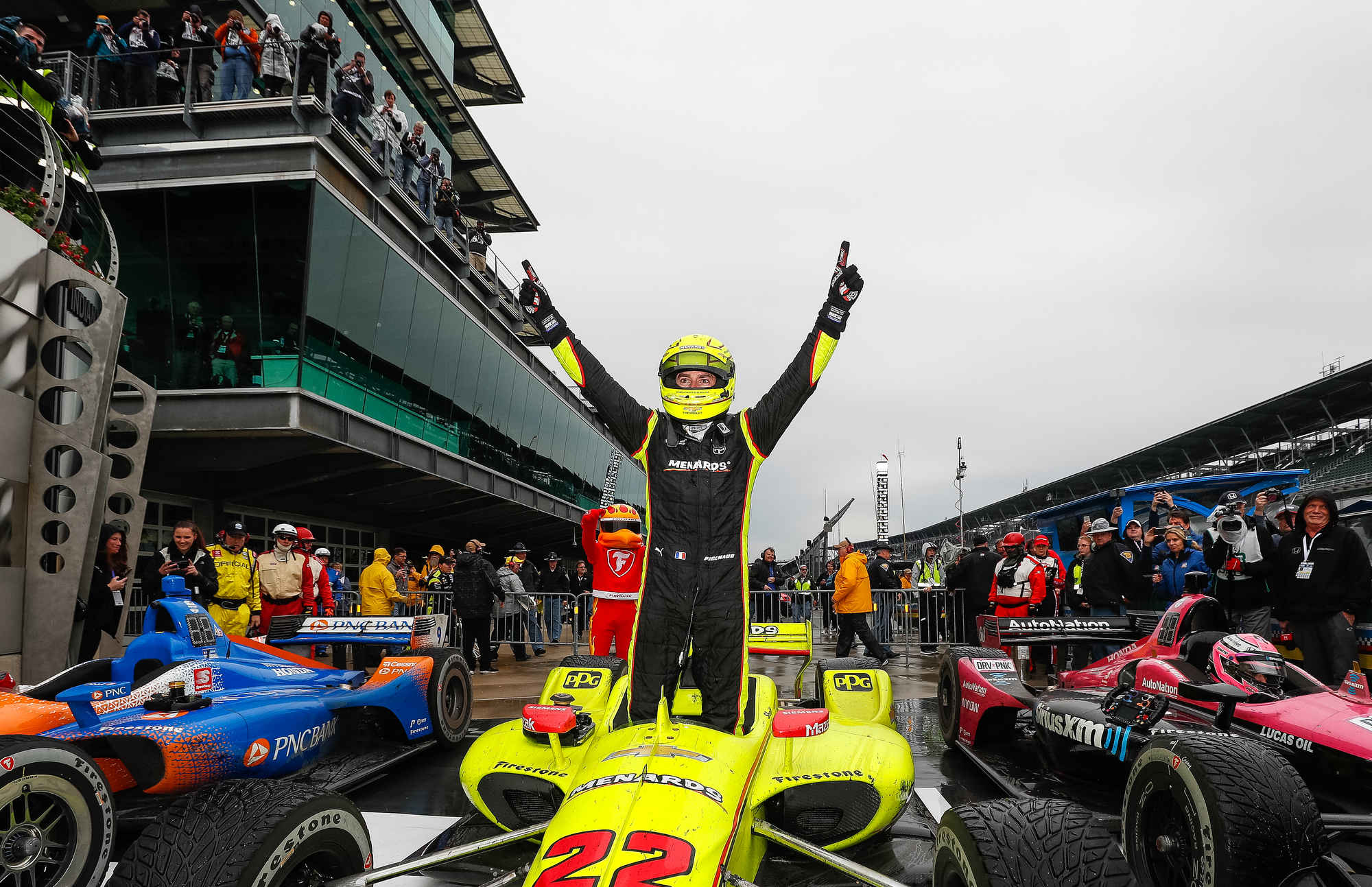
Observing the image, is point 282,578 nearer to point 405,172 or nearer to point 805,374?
point 805,374

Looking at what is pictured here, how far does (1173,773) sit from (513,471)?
75.3 feet

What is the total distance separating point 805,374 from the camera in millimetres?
3787

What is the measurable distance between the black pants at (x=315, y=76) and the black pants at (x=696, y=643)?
1507 cm

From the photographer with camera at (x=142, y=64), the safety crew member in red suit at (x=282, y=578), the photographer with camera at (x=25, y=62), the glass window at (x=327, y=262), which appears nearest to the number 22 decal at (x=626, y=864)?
the safety crew member in red suit at (x=282, y=578)

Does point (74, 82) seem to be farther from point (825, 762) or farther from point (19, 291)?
point (825, 762)

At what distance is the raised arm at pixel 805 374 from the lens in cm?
376

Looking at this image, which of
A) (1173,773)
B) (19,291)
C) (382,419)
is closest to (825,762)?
(1173,773)

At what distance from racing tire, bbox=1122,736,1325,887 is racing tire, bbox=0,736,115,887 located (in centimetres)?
400

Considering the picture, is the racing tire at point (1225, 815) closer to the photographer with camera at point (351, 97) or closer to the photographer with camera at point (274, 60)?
the photographer with camera at point (274, 60)

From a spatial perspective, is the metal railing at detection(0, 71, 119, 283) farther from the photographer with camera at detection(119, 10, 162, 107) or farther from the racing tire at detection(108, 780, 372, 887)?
the racing tire at detection(108, 780, 372, 887)

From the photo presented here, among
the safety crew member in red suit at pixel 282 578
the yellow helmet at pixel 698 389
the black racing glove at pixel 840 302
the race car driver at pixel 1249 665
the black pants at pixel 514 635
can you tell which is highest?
the black racing glove at pixel 840 302

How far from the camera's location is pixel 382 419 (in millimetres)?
16688

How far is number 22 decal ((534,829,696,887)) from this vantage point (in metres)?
2.18

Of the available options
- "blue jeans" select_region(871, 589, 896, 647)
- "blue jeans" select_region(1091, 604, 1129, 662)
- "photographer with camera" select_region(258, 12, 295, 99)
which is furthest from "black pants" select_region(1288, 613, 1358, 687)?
"photographer with camera" select_region(258, 12, 295, 99)
